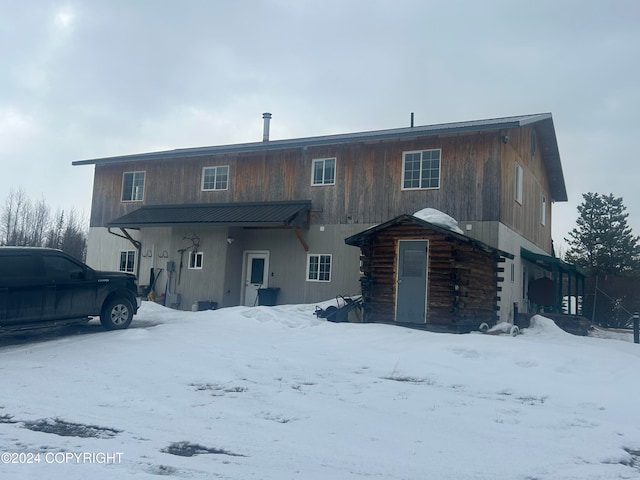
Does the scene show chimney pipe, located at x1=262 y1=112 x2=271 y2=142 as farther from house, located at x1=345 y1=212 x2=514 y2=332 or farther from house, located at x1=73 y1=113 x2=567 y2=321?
house, located at x1=345 y1=212 x2=514 y2=332

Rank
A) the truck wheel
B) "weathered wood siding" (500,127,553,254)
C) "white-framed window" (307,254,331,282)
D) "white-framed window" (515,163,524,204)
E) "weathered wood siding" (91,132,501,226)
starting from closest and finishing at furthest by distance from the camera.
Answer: the truck wheel < "weathered wood siding" (91,132,501,226) < "weathered wood siding" (500,127,553,254) < "white-framed window" (307,254,331,282) < "white-framed window" (515,163,524,204)

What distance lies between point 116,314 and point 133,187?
35.3 ft

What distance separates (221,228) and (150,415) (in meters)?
13.2

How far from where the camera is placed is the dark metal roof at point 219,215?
17516 millimetres

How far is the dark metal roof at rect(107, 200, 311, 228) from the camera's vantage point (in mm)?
17516

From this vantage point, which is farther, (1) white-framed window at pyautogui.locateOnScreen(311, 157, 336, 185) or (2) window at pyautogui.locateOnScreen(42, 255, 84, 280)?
(1) white-framed window at pyautogui.locateOnScreen(311, 157, 336, 185)

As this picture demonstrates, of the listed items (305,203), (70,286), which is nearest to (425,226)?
(305,203)

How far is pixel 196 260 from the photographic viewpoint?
19.8 metres

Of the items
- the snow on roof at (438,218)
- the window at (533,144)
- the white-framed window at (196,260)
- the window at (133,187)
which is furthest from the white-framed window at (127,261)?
the window at (533,144)

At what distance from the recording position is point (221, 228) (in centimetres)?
1928

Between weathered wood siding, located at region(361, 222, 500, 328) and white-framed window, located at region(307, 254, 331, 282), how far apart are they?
277cm

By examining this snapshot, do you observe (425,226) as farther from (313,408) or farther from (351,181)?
(313,408)

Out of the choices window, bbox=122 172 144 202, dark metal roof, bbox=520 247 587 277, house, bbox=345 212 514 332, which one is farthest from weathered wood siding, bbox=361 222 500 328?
window, bbox=122 172 144 202

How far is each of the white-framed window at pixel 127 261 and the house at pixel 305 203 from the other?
0.04 m
